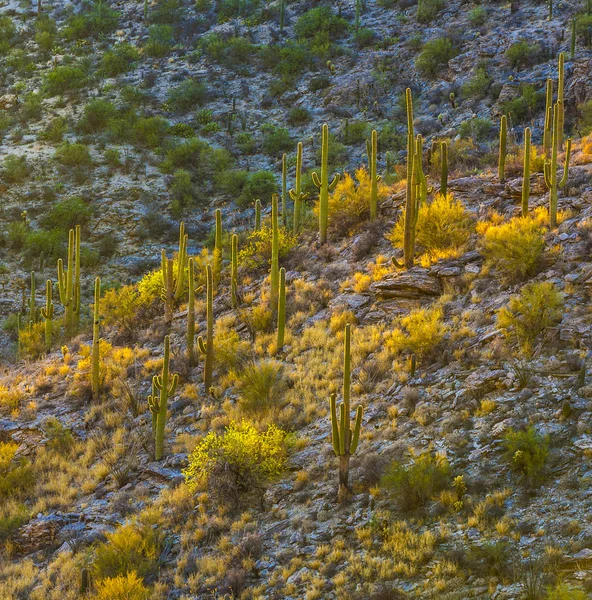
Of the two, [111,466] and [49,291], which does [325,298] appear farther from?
[49,291]

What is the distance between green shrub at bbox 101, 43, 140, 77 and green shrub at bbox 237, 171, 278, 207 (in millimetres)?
15794

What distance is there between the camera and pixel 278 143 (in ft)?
105

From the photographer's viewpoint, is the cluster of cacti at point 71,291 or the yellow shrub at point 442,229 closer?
the yellow shrub at point 442,229

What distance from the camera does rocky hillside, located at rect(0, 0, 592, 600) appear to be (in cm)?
823

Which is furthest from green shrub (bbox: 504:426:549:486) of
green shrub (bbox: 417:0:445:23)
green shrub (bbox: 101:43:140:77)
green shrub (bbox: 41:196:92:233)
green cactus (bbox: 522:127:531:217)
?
green shrub (bbox: 101:43:140:77)

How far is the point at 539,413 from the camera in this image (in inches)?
356

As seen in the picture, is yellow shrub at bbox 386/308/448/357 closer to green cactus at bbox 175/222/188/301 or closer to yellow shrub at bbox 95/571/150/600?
yellow shrub at bbox 95/571/150/600

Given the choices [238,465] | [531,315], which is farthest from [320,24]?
[238,465]

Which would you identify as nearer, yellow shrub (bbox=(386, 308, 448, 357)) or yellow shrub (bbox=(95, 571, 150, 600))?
yellow shrub (bbox=(95, 571, 150, 600))

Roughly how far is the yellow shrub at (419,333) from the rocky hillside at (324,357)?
6cm

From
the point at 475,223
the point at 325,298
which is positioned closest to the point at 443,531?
the point at 325,298

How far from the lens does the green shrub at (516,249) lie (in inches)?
505

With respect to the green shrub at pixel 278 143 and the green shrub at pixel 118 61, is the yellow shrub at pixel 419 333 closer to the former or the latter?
the green shrub at pixel 278 143

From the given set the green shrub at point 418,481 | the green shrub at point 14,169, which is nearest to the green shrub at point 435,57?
the green shrub at point 14,169
